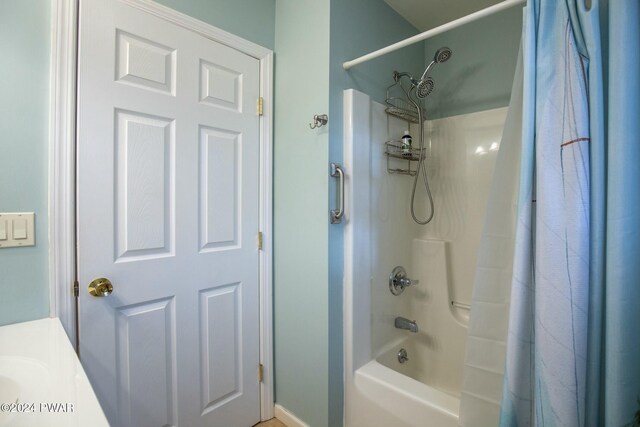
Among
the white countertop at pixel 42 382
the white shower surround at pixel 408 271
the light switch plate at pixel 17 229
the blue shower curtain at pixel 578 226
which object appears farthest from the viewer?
the white shower surround at pixel 408 271

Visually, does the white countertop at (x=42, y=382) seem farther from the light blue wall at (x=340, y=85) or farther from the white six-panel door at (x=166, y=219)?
the light blue wall at (x=340, y=85)

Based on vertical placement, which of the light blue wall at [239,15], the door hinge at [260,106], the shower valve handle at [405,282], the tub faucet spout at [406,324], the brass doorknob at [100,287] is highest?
the light blue wall at [239,15]

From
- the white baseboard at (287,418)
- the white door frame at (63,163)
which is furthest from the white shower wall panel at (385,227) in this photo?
the white door frame at (63,163)

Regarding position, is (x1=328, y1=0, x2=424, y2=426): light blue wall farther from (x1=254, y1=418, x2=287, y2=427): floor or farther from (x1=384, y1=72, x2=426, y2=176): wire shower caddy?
(x1=254, y1=418, x2=287, y2=427): floor

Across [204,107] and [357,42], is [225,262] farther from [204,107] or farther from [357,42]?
[357,42]

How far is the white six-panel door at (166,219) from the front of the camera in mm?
1151

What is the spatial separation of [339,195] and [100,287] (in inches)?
43.7

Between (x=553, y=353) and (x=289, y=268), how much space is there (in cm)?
120

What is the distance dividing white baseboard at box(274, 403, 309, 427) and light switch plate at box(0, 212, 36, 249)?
4.87 feet

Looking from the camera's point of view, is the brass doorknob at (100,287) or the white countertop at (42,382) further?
the brass doorknob at (100,287)

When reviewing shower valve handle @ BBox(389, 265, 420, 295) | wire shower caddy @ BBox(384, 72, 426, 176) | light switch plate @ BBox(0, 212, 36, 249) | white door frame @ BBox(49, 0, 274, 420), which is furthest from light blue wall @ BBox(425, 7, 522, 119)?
light switch plate @ BBox(0, 212, 36, 249)

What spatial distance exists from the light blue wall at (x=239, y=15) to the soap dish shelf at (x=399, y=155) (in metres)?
0.93

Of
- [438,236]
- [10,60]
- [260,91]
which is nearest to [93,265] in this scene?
[10,60]

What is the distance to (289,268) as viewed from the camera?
166cm
